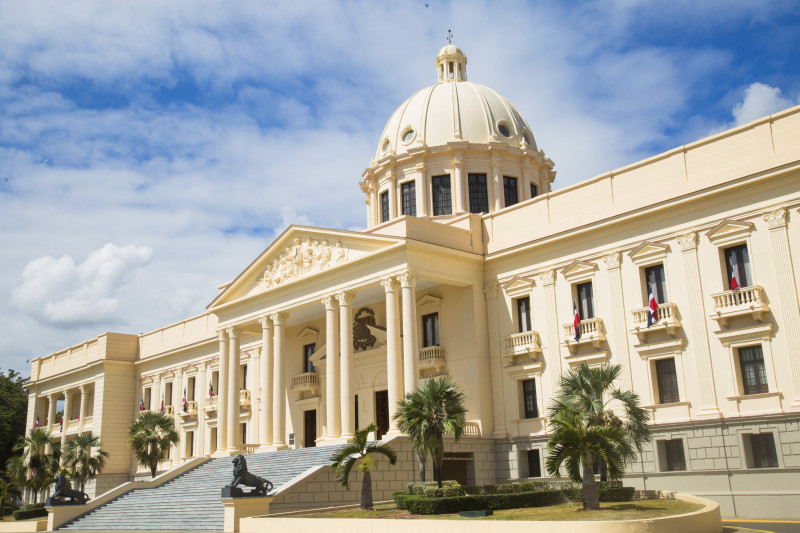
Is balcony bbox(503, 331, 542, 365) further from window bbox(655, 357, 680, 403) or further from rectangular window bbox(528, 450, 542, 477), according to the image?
window bbox(655, 357, 680, 403)

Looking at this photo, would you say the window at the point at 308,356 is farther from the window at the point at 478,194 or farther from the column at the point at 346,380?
the window at the point at 478,194

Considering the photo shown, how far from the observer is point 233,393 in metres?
39.8

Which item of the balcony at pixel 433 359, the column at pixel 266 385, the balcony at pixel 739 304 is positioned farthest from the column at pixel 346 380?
the balcony at pixel 739 304

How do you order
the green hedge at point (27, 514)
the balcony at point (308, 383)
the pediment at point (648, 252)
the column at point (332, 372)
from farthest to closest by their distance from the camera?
the green hedge at point (27, 514) < the balcony at point (308, 383) < the column at point (332, 372) < the pediment at point (648, 252)

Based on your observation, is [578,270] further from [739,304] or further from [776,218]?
[776,218]

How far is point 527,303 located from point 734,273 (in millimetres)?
9242

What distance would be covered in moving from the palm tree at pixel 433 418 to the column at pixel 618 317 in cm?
728

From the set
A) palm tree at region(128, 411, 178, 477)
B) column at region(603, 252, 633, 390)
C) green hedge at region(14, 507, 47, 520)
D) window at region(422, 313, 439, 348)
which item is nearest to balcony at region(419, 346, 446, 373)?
window at region(422, 313, 439, 348)

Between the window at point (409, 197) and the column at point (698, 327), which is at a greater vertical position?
the window at point (409, 197)

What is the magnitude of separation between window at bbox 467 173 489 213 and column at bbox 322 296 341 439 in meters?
12.1

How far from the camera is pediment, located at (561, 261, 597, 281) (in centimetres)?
3138

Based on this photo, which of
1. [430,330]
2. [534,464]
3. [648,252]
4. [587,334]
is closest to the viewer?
[648,252]

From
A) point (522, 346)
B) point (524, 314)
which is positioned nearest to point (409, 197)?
point (524, 314)

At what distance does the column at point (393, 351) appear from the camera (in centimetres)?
3142
